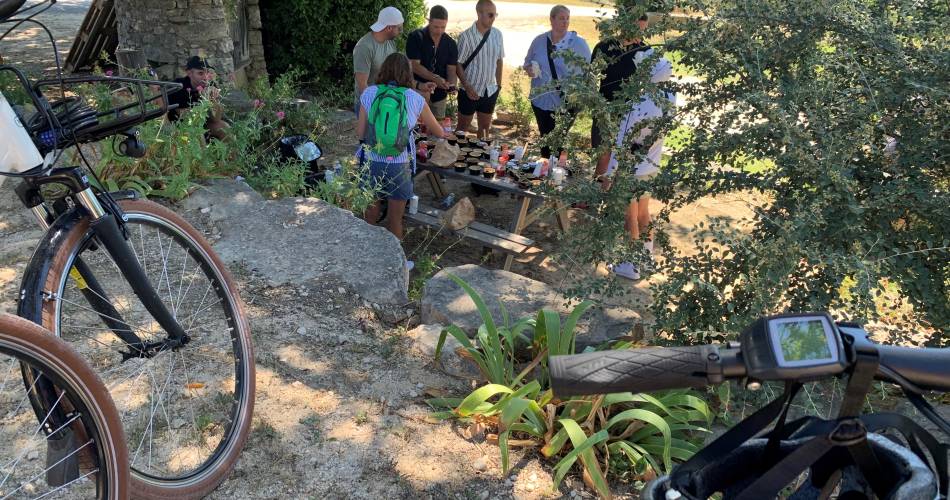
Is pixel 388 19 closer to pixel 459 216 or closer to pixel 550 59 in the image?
pixel 550 59

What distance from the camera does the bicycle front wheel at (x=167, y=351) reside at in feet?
7.63

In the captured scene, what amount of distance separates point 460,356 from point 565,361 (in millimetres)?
2678

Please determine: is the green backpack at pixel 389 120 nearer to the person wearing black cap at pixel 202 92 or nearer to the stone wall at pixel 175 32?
the person wearing black cap at pixel 202 92

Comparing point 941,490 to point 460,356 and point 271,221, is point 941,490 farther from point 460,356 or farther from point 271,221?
point 271,221

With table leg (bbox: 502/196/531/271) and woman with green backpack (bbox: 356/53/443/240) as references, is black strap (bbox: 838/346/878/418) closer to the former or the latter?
woman with green backpack (bbox: 356/53/443/240)

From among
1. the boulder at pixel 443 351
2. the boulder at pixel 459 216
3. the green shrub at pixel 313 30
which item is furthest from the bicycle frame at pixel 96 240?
the green shrub at pixel 313 30

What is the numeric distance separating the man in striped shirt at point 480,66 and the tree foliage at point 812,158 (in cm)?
457

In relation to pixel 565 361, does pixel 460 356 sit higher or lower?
lower

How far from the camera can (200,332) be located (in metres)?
3.62

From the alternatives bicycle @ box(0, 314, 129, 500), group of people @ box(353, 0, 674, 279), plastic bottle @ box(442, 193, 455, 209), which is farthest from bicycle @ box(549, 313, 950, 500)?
plastic bottle @ box(442, 193, 455, 209)

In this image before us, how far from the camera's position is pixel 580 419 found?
10.3ft

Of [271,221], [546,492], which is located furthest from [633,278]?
[546,492]

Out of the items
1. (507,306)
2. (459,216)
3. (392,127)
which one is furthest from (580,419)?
(459,216)

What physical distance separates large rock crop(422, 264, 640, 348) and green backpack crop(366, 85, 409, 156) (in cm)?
148
